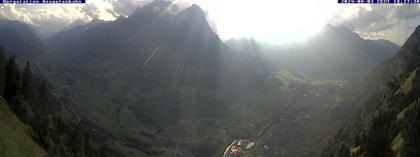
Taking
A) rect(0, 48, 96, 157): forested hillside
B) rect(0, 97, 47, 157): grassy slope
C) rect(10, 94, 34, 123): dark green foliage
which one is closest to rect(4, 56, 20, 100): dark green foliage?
rect(0, 48, 96, 157): forested hillside

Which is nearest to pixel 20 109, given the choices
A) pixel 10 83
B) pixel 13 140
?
pixel 10 83

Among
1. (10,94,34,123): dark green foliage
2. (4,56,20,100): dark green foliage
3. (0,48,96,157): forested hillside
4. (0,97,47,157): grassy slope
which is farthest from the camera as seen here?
(4,56,20,100): dark green foliage

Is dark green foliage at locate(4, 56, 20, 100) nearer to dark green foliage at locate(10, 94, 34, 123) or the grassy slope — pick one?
dark green foliage at locate(10, 94, 34, 123)

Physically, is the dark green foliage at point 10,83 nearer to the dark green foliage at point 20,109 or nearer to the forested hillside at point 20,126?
the forested hillside at point 20,126

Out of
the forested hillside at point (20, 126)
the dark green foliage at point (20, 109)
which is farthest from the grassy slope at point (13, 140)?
the dark green foliage at point (20, 109)

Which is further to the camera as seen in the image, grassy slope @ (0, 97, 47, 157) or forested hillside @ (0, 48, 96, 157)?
forested hillside @ (0, 48, 96, 157)

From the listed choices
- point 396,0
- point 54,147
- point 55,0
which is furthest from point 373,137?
point 54,147

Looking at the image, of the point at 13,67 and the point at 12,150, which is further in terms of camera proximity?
the point at 13,67

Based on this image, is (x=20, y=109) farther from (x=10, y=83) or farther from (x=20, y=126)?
(x=20, y=126)

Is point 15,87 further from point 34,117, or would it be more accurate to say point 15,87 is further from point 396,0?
point 396,0
